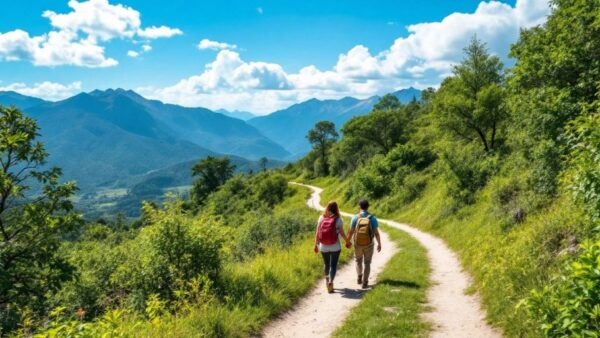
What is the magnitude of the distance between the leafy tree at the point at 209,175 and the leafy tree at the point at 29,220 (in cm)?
10907

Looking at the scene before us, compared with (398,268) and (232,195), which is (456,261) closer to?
(398,268)

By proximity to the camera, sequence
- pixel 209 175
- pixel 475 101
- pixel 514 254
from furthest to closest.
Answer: pixel 209 175 < pixel 475 101 < pixel 514 254

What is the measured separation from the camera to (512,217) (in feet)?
53.2

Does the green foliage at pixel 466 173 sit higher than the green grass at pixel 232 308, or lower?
higher

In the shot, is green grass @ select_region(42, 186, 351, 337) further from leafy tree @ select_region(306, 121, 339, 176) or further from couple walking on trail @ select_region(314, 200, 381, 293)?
leafy tree @ select_region(306, 121, 339, 176)

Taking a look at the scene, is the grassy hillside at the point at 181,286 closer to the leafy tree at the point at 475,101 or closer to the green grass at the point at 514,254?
the green grass at the point at 514,254

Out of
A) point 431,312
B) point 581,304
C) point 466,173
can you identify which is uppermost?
point 466,173

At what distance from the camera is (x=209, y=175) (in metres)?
122

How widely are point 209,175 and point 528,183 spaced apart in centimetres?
10985

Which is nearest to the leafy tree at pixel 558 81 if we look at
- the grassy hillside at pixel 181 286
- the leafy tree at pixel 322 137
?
the grassy hillside at pixel 181 286

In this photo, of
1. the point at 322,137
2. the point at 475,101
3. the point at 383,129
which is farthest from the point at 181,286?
the point at 322,137

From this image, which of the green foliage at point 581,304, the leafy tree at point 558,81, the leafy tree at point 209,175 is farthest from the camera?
the leafy tree at point 209,175

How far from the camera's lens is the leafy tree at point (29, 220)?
32.7 feet

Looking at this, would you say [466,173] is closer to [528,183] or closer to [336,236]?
[528,183]
